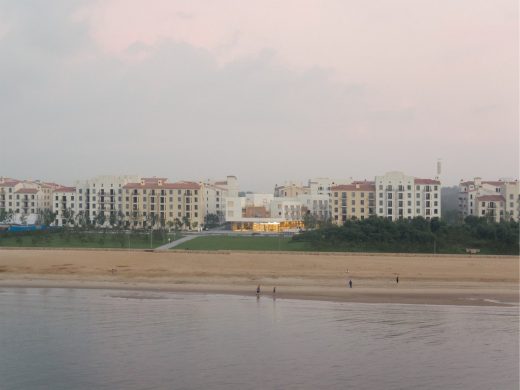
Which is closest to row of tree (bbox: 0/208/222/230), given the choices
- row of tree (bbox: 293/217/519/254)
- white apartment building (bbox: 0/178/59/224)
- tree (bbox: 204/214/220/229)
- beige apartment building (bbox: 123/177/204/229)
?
tree (bbox: 204/214/220/229)

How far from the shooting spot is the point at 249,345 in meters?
21.2

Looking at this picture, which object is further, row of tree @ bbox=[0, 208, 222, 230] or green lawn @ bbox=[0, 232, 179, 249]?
row of tree @ bbox=[0, 208, 222, 230]

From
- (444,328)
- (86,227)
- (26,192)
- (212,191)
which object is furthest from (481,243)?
(26,192)

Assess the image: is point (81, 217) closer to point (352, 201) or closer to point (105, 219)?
point (105, 219)

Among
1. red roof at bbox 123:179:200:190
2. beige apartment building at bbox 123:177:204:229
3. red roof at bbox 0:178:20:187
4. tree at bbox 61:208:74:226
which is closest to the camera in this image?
tree at bbox 61:208:74:226

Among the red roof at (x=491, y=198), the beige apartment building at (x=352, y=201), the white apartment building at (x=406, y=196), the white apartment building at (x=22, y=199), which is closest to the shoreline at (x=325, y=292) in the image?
the white apartment building at (x=406, y=196)

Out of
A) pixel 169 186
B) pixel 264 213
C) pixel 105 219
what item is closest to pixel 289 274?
pixel 105 219

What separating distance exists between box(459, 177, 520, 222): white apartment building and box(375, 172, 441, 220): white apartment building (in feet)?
23.4

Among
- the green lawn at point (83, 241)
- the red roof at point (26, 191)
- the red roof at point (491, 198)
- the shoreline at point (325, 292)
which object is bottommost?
the shoreline at point (325, 292)

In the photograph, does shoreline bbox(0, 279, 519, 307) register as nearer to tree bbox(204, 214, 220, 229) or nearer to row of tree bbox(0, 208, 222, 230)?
row of tree bbox(0, 208, 222, 230)

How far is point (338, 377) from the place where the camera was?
58.4 feet

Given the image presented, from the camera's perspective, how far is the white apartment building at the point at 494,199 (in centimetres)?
10225

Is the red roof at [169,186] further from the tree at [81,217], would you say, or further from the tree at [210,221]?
the tree at [81,217]

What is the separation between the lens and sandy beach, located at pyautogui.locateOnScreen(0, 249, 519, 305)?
33.3 metres
